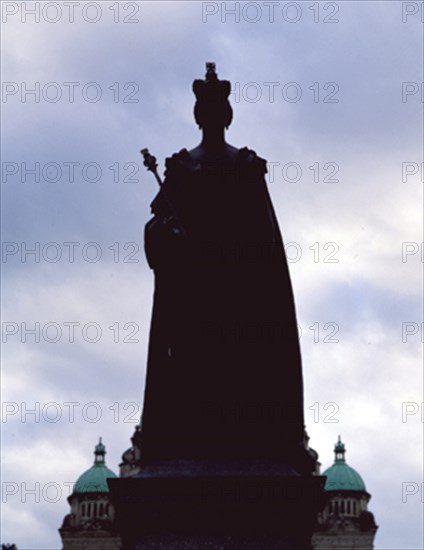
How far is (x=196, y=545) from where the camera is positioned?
13.5 m

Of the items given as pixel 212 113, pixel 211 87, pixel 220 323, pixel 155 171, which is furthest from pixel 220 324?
pixel 211 87

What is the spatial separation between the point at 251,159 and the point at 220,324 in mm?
2085

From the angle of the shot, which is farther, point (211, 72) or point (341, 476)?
point (341, 476)

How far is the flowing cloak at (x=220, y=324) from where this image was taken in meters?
14.3

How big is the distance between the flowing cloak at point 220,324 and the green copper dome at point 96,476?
4094 inches

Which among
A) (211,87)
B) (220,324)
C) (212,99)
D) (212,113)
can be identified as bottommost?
(220,324)

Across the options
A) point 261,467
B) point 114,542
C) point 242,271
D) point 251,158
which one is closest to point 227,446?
point 261,467

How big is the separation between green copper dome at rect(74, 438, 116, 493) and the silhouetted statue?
104 metres

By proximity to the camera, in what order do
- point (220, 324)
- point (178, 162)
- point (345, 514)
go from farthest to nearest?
point (345, 514) → point (178, 162) → point (220, 324)

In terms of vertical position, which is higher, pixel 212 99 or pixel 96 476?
pixel 96 476

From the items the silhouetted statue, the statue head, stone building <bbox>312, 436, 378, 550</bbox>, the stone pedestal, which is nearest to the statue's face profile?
the statue head

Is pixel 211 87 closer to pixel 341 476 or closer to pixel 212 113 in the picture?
pixel 212 113

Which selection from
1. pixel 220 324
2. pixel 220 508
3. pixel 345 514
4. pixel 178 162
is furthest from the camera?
pixel 345 514

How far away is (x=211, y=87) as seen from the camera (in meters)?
15.9
